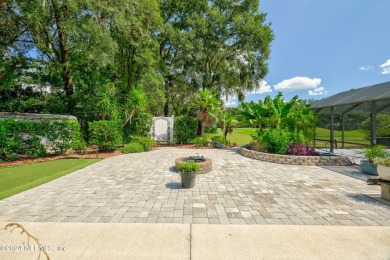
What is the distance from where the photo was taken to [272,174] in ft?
20.8

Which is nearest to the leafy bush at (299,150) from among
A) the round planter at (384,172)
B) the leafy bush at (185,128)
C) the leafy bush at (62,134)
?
the round planter at (384,172)

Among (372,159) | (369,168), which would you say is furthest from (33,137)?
(372,159)

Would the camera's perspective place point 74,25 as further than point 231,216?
Yes

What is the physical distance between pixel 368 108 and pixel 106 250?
42.9ft

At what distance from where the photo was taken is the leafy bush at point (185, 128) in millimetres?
14406

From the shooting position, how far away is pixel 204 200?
13.7 feet

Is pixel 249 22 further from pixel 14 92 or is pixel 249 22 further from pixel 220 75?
pixel 14 92

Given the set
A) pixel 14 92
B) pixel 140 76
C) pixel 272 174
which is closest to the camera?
pixel 272 174

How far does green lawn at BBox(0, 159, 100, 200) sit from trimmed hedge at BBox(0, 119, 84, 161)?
1.27 meters

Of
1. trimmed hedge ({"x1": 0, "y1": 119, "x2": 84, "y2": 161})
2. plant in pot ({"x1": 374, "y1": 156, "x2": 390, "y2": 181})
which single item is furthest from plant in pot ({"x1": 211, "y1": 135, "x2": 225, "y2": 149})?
plant in pot ({"x1": 374, "y1": 156, "x2": 390, "y2": 181})

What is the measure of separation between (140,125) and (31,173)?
292 inches

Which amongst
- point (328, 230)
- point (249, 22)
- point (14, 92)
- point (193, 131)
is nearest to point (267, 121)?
point (193, 131)

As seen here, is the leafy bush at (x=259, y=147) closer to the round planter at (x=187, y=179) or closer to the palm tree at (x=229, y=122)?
the palm tree at (x=229, y=122)

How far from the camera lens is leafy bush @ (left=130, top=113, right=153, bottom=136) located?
13102 millimetres
